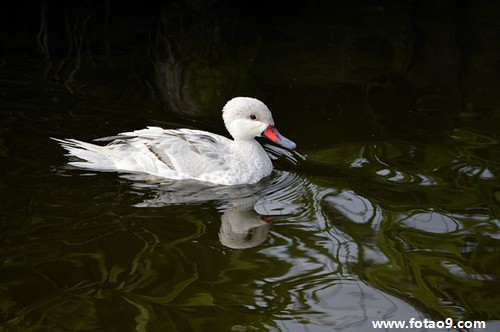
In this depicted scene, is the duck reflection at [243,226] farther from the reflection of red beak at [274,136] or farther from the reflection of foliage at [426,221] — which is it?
the reflection of red beak at [274,136]

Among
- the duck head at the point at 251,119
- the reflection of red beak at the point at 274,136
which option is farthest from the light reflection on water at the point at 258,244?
the duck head at the point at 251,119

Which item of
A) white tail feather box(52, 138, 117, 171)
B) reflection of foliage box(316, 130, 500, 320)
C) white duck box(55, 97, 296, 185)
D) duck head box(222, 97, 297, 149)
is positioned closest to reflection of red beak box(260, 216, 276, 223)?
reflection of foliage box(316, 130, 500, 320)

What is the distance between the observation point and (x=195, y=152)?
25.6ft

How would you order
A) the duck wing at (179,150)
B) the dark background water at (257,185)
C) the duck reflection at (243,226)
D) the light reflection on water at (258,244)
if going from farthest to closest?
the duck wing at (179,150) → the duck reflection at (243,226) → the dark background water at (257,185) → the light reflection on water at (258,244)

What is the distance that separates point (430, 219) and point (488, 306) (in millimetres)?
1389

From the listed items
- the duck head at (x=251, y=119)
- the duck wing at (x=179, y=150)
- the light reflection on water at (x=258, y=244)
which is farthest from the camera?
the duck head at (x=251, y=119)

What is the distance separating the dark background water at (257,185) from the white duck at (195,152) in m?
0.17

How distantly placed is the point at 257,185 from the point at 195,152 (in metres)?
0.68

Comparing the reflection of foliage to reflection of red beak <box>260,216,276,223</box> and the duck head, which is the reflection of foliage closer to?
reflection of red beak <box>260,216,276,223</box>

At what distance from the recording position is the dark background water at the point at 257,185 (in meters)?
5.70

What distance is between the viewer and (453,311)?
5641 mm

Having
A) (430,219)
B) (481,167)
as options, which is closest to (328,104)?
(481,167)

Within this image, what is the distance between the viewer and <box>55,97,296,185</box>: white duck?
305 inches

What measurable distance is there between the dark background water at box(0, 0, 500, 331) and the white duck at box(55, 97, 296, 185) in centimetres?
17
